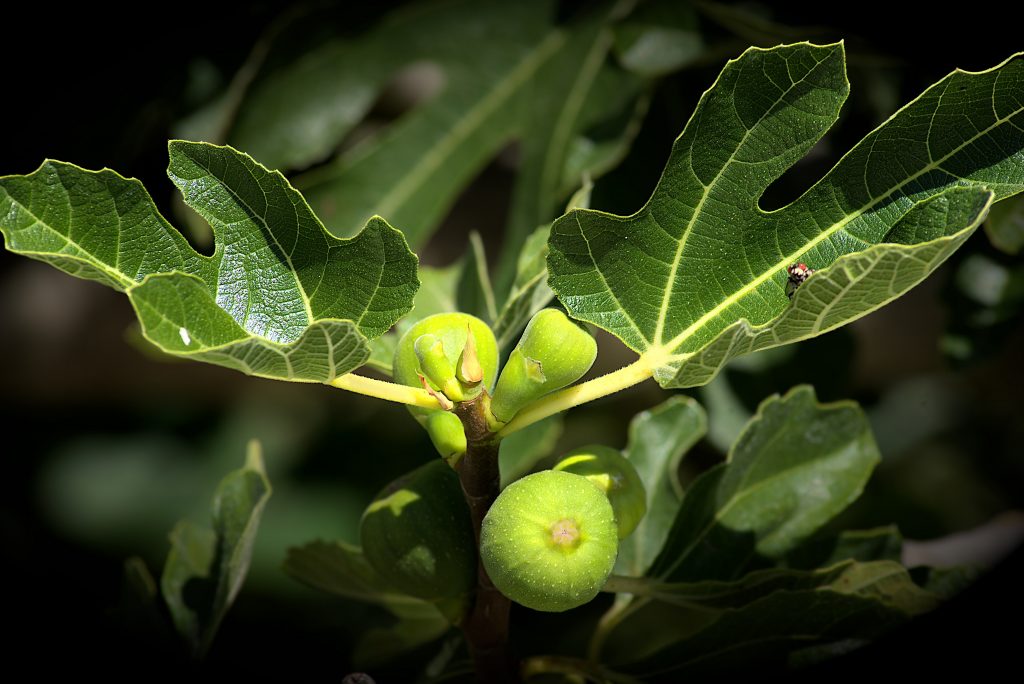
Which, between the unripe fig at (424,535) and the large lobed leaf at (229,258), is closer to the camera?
the large lobed leaf at (229,258)

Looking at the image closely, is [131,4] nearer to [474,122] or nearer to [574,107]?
[474,122]

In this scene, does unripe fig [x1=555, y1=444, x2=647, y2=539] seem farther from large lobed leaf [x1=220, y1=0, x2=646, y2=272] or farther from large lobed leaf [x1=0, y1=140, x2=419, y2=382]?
large lobed leaf [x1=220, y1=0, x2=646, y2=272]

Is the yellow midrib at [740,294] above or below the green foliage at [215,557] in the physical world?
above

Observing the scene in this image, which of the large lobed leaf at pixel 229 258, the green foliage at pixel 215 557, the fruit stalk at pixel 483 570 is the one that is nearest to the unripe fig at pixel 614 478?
the fruit stalk at pixel 483 570


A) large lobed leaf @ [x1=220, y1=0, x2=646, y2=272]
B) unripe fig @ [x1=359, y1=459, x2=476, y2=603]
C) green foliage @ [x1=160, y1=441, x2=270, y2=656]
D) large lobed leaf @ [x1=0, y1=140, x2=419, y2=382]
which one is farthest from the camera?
large lobed leaf @ [x1=220, y1=0, x2=646, y2=272]

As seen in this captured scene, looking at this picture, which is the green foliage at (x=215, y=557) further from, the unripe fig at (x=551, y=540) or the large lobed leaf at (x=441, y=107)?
the large lobed leaf at (x=441, y=107)

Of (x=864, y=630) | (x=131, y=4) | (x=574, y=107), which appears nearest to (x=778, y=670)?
(x=864, y=630)

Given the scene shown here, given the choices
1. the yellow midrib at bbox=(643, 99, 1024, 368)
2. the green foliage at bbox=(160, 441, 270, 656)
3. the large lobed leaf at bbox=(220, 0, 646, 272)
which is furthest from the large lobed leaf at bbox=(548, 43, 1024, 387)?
the large lobed leaf at bbox=(220, 0, 646, 272)
